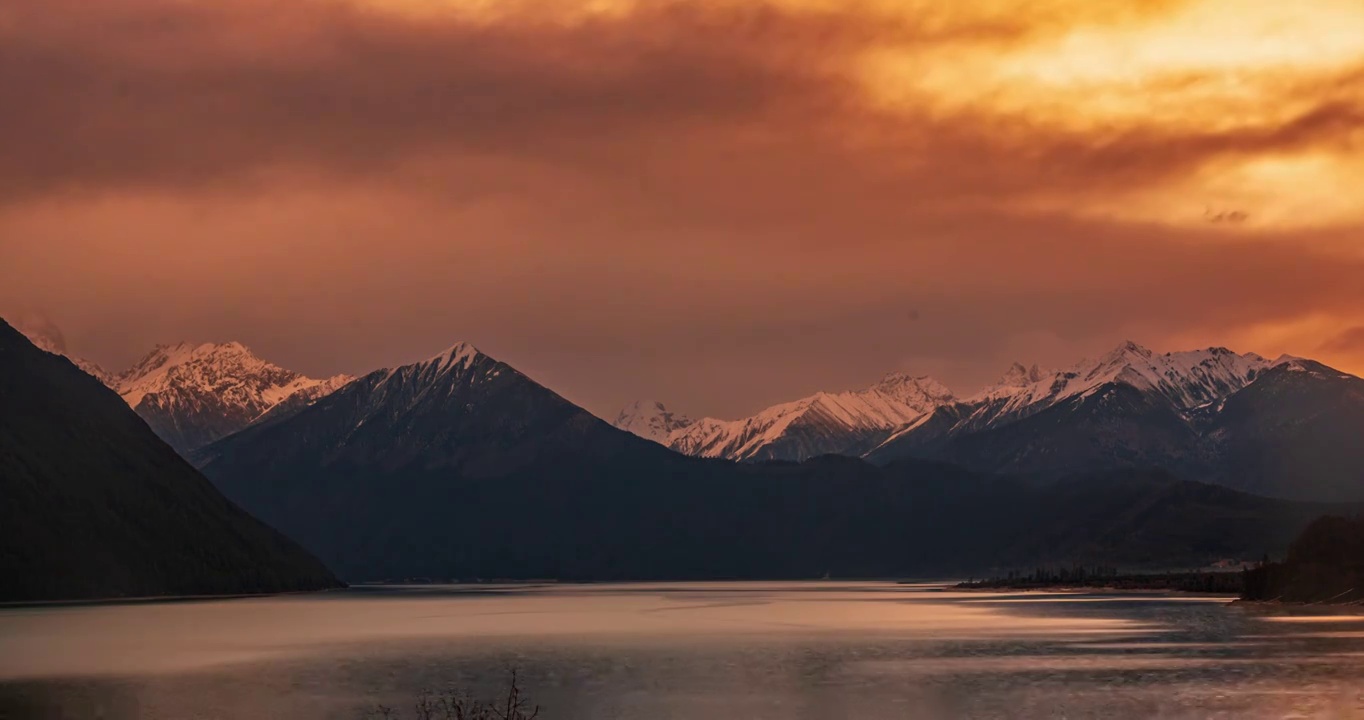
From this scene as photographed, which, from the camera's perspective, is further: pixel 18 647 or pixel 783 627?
pixel 783 627

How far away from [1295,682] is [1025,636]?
6550cm

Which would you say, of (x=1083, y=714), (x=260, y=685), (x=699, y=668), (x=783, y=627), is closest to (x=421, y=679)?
(x=260, y=685)

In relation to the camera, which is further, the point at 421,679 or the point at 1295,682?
the point at 421,679

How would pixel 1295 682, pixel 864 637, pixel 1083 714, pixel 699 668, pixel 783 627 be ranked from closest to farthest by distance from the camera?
pixel 1083 714
pixel 1295 682
pixel 699 668
pixel 864 637
pixel 783 627

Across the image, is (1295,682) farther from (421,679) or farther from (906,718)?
(421,679)

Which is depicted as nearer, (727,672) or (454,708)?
(454,708)

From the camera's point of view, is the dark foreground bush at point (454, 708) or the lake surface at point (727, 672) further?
the lake surface at point (727, 672)

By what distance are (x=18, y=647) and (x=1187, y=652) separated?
106 meters

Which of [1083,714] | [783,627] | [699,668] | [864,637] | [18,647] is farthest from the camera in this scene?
[783,627]

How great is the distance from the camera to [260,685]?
113250 mm

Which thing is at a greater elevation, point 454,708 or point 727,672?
point 727,672

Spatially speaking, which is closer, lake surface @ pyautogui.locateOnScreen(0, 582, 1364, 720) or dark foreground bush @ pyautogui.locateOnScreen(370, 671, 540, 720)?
dark foreground bush @ pyautogui.locateOnScreen(370, 671, 540, 720)

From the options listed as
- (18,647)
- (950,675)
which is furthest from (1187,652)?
(18,647)

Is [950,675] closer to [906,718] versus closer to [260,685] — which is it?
[906,718]
